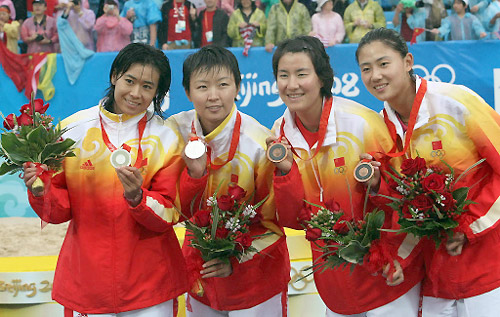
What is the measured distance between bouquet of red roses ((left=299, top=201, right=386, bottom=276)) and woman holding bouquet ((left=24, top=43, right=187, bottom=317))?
27.5 inches

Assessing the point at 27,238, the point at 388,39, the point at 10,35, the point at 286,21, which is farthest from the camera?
the point at 10,35

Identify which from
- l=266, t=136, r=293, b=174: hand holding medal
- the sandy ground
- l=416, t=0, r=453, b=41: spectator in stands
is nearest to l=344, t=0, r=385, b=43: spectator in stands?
l=416, t=0, r=453, b=41: spectator in stands

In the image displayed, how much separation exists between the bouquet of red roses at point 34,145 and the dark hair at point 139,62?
15.9 inches

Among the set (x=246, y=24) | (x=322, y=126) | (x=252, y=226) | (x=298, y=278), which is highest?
(x=246, y=24)

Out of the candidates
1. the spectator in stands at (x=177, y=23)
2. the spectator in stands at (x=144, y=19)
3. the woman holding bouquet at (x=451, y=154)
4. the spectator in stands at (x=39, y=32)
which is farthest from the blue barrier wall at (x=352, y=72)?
the woman holding bouquet at (x=451, y=154)

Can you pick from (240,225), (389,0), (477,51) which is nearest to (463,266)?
(240,225)

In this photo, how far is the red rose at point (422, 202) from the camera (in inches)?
97.6

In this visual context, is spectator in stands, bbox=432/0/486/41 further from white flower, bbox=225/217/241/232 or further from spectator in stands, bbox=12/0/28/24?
white flower, bbox=225/217/241/232

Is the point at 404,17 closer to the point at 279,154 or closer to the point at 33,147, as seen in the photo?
the point at 279,154

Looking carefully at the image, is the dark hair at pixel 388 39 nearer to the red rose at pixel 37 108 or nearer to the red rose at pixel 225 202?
the red rose at pixel 225 202

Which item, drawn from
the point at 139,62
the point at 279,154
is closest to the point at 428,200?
the point at 279,154

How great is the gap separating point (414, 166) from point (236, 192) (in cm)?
83

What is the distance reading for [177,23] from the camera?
30.0 feet

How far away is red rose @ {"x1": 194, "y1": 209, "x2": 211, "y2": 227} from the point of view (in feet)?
8.90
